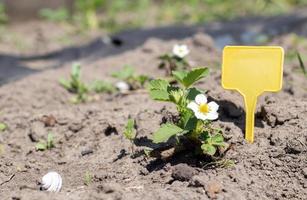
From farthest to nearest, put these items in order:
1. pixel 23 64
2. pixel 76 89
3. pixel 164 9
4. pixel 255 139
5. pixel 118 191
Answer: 1. pixel 164 9
2. pixel 23 64
3. pixel 76 89
4. pixel 255 139
5. pixel 118 191

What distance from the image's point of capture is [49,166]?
230 centimetres

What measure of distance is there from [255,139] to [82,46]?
11.2 feet

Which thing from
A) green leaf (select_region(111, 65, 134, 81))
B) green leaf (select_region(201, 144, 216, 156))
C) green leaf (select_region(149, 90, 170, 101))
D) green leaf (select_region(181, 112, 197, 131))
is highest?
green leaf (select_region(111, 65, 134, 81))

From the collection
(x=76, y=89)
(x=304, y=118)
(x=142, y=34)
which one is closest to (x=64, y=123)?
(x=76, y=89)

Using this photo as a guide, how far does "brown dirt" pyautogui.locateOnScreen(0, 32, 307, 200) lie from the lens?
1905 millimetres

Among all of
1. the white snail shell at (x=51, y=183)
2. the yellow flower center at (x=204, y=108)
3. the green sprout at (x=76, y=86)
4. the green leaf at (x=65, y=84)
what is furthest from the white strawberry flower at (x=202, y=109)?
the green leaf at (x=65, y=84)

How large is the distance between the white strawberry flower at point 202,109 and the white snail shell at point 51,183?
547mm

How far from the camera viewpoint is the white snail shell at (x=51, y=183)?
6.46 feet

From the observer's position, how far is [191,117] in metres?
2.01

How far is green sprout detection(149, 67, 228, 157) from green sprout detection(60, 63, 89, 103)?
1142mm

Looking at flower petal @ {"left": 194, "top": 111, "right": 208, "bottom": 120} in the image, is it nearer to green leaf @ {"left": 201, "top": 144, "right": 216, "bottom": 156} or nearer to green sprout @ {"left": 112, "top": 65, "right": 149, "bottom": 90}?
green leaf @ {"left": 201, "top": 144, "right": 216, "bottom": 156}

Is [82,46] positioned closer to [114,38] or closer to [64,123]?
[114,38]

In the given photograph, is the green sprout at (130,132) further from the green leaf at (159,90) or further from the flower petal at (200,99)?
the flower petal at (200,99)

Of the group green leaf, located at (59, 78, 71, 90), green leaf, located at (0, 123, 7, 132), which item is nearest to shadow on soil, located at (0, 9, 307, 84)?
green leaf, located at (59, 78, 71, 90)
